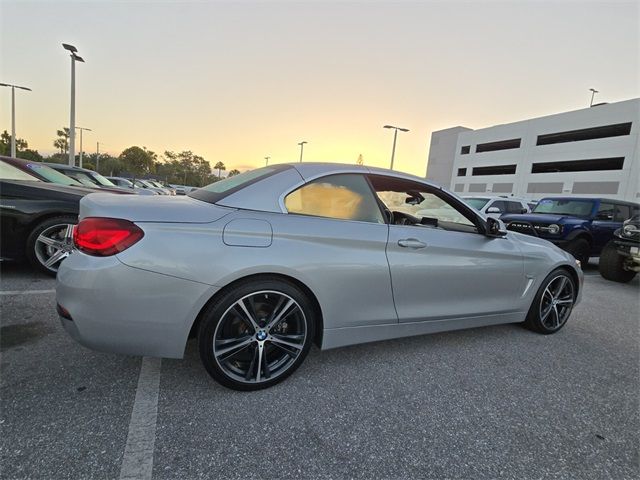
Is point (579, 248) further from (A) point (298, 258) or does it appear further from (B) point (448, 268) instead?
(A) point (298, 258)

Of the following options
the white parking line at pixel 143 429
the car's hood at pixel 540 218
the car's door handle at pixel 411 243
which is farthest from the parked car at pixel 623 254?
the white parking line at pixel 143 429

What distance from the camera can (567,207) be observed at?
816cm

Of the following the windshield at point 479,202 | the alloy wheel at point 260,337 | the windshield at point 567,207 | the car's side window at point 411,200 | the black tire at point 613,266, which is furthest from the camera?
the windshield at point 479,202

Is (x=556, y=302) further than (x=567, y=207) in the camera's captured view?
No

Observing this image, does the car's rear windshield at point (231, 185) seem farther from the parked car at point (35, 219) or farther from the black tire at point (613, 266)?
the black tire at point (613, 266)

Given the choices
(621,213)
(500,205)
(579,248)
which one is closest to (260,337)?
(579,248)

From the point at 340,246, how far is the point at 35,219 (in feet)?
12.3

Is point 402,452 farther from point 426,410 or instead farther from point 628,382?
point 628,382

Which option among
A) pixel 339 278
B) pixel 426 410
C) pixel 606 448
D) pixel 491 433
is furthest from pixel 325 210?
pixel 606 448

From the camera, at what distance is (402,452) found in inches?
70.5

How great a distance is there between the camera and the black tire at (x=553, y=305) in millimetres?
3438

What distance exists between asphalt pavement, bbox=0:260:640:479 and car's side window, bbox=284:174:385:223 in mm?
1143

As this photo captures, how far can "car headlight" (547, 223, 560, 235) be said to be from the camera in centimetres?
721

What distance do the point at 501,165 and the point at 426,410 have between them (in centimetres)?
5597
